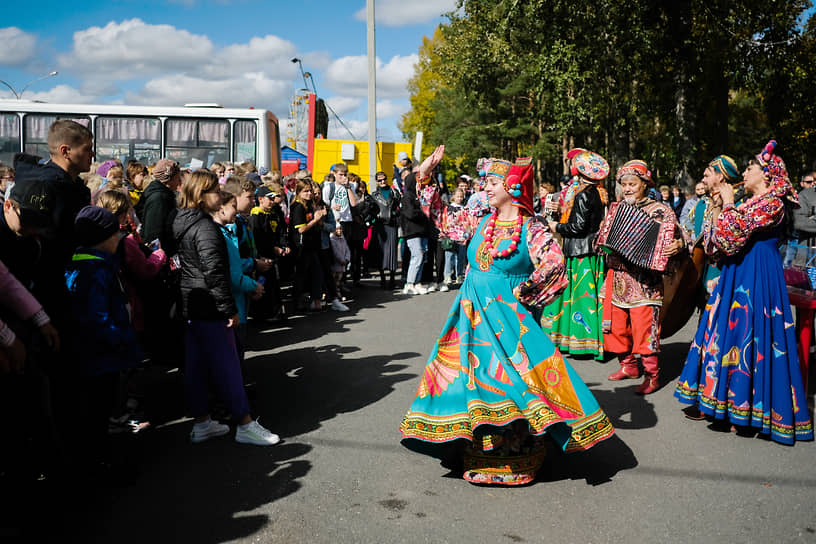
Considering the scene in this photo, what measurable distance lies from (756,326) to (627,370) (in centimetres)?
169

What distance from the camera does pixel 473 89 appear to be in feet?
104

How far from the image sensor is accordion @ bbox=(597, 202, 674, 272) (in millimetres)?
5969

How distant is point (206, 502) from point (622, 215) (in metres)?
4.06

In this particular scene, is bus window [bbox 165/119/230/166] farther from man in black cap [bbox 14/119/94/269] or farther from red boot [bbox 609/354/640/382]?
red boot [bbox 609/354/640/382]

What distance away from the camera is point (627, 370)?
648 cm

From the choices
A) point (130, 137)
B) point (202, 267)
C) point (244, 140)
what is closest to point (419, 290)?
point (244, 140)

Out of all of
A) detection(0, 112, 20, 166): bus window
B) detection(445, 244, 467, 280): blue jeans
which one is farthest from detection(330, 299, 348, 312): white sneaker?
detection(0, 112, 20, 166): bus window

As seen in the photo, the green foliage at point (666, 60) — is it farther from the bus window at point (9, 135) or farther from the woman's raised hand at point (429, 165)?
the woman's raised hand at point (429, 165)

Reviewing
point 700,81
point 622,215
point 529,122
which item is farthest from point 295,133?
point 622,215

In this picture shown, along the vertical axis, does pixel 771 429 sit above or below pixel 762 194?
below

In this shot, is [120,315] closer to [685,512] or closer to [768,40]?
[685,512]

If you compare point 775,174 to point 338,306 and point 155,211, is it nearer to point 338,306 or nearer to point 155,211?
point 155,211

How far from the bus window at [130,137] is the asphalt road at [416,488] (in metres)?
11.0

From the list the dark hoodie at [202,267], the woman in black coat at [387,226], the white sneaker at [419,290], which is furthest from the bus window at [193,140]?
the dark hoodie at [202,267]
